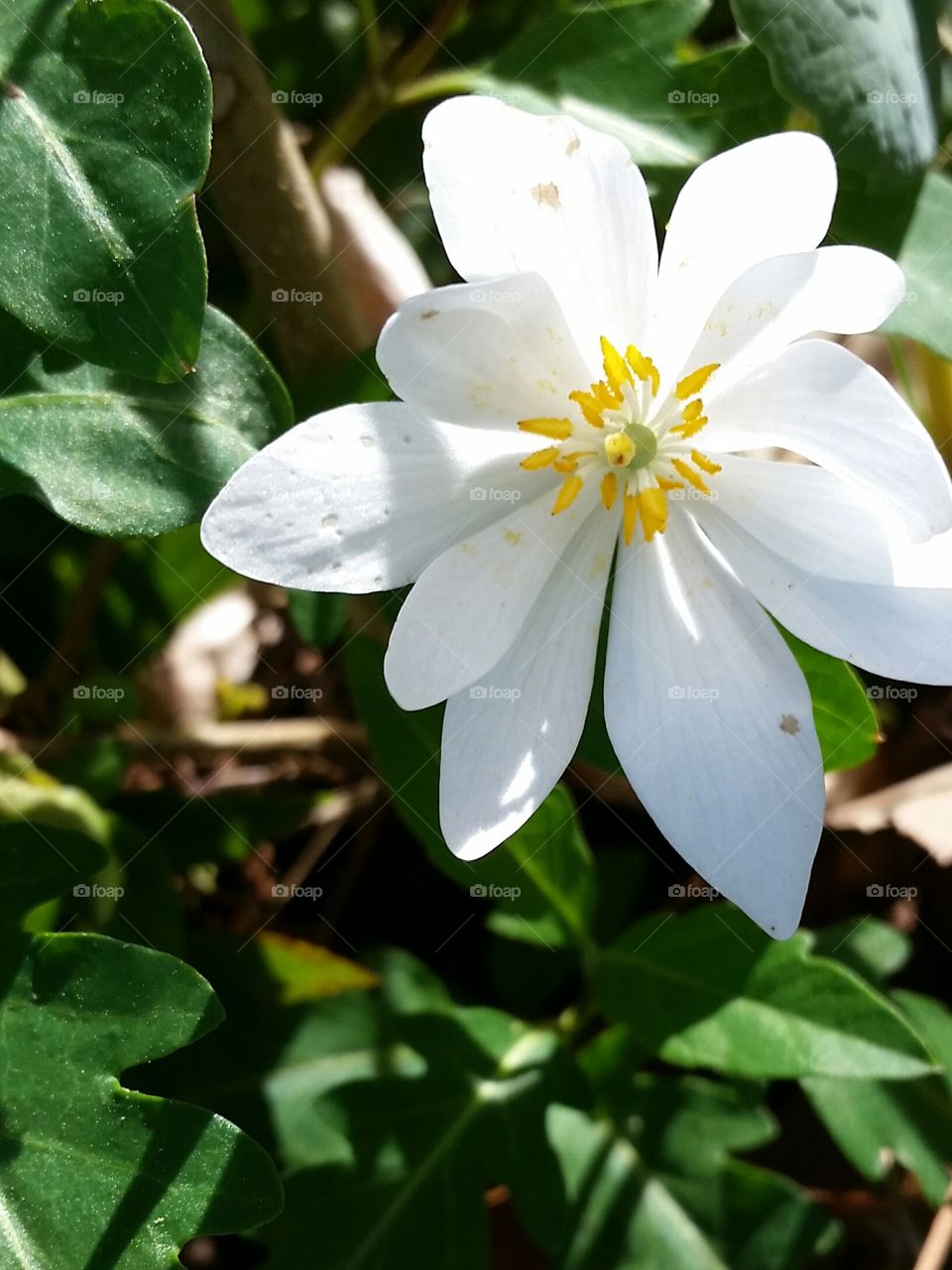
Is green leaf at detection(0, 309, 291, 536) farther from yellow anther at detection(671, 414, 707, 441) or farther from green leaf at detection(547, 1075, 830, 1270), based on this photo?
green leaf at detection(547, 1075, 830, 1270)

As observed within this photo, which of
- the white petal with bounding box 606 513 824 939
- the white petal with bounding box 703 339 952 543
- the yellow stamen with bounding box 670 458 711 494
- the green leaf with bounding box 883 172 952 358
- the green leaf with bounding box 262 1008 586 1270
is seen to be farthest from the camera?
the green leaf with bounding box 262 1008 586 1270

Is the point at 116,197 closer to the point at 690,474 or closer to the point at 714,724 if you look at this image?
the point at 690,474

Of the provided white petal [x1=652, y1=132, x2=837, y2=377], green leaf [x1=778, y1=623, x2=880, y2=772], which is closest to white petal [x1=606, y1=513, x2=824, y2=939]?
green leaf [x1=778, y1=623, x2=880, y2=772]

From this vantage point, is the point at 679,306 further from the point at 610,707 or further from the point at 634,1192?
the point at 634,1192

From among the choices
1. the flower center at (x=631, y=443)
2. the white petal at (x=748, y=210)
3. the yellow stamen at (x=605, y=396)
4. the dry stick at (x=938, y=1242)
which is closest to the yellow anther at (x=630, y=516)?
the flower center at (x=631, y=443)

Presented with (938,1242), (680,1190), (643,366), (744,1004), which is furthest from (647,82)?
(938,1242)

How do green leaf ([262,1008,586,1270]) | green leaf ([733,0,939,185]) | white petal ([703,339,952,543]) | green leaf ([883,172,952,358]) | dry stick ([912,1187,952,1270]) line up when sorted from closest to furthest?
white petal ([703,339,952,543]) < green leaf ([733,0,939,185]) < green leaf ([883,172,952,358]) < green leaf ([262,1008,586,1270]) < dry stick ([912,1187,952,1270])
